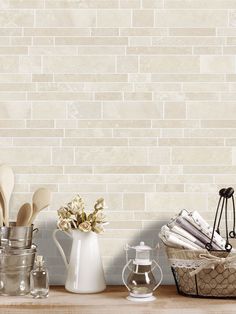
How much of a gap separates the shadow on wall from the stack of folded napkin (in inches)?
7.4

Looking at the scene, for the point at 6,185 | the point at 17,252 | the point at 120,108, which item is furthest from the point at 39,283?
the point at 120,108

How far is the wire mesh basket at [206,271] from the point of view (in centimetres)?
172

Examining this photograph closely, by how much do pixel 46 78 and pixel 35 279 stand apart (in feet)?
2.23

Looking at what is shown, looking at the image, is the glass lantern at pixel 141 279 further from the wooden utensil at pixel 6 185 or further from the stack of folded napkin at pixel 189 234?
the wooden utensil at pixel 6 185

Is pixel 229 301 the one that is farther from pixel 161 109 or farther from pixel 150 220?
pixel 161 109

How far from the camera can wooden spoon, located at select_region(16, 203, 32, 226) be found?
73.6 inches

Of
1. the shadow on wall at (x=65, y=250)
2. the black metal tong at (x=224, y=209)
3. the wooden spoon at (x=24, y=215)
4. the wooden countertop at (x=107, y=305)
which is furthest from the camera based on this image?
the shadow on wall at (x=65, y=250)

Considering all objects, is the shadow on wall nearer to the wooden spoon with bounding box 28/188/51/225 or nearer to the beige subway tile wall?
the beige subway tile wall

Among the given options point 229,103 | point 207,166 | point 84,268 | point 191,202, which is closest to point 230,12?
point 229,103

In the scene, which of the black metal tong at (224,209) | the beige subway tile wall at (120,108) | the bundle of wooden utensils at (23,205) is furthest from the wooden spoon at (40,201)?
the black metal tong at (224,209)

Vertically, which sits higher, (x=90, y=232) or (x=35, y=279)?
(x=90, y=232)

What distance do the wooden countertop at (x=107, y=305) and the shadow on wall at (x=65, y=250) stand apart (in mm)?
198

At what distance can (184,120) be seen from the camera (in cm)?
203

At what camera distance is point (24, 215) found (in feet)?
6.16
